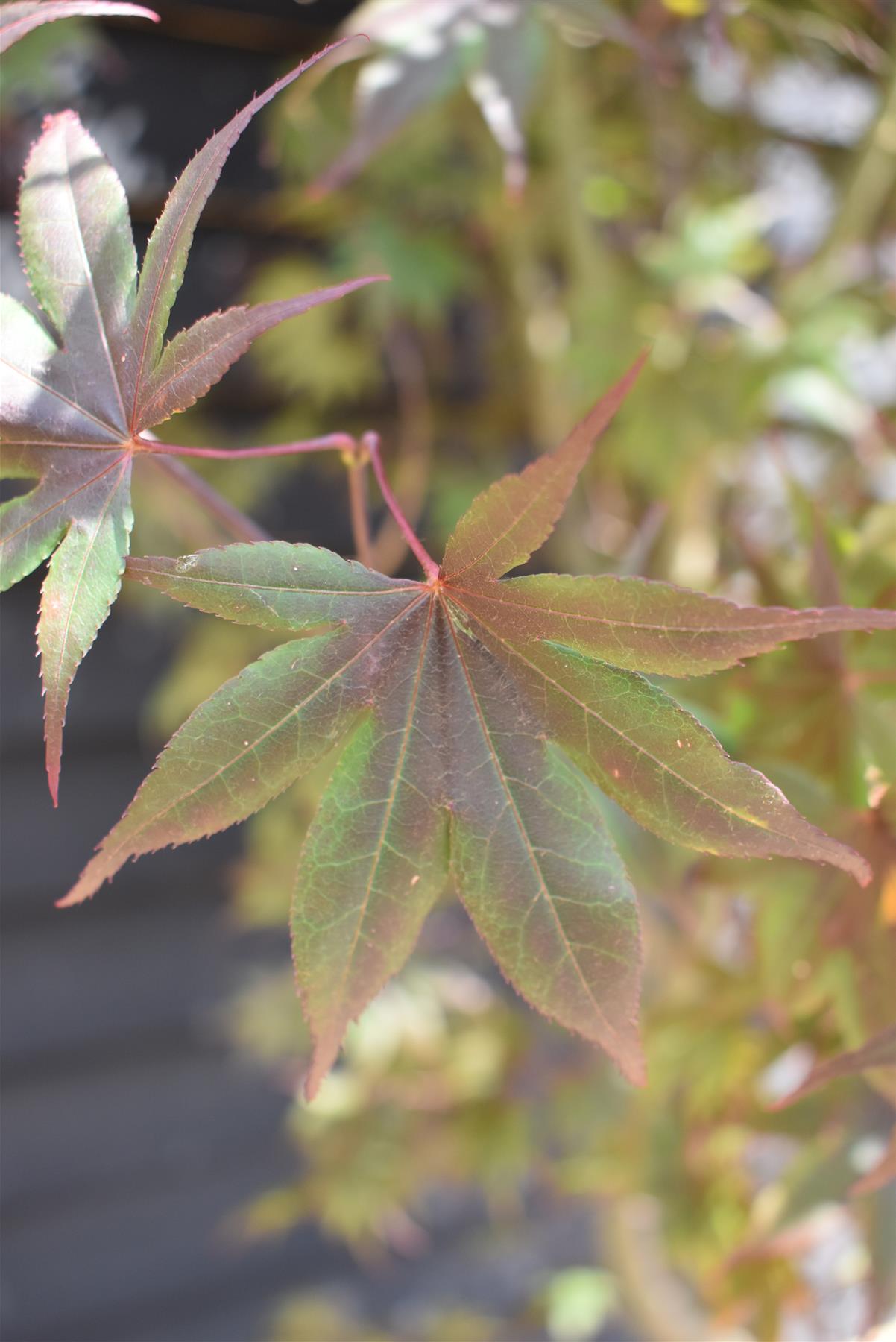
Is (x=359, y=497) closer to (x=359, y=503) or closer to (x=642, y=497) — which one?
(x=359, y=503)

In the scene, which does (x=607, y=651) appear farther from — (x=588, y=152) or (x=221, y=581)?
(x=588, y=152)

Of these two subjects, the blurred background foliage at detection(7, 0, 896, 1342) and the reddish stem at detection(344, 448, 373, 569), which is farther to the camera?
the blurred background foliage at detection(7, 0, 896, 1342)

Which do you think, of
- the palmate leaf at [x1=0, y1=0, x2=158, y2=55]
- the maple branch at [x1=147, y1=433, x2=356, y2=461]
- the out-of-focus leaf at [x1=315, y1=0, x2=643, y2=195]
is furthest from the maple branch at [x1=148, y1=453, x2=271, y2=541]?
the out-of-focus leaf at [x1=315, y1=0, x2=643, y2=195]

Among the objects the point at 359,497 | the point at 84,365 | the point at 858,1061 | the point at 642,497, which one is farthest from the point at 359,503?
the point at 642,497

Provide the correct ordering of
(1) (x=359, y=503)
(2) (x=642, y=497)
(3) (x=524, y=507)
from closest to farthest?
(3) (x=524, y=507), (1) (x=359, y=503), (2) (x=642, y=497)

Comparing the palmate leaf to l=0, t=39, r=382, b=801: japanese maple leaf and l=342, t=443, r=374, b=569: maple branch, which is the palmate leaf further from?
l=342, t=443, r=374, b=569: maple branch
